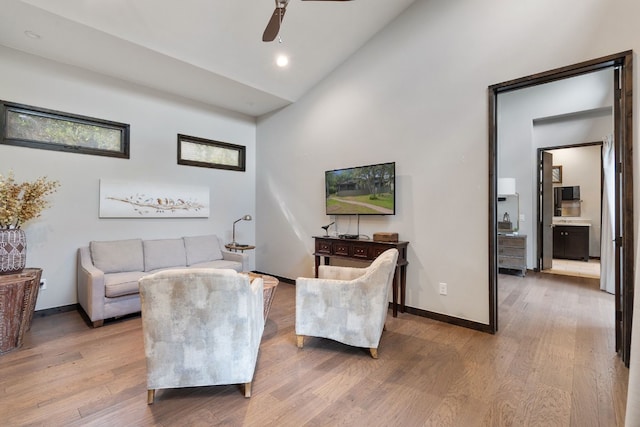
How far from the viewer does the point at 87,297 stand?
3.31m

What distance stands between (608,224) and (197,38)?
19.8 ft

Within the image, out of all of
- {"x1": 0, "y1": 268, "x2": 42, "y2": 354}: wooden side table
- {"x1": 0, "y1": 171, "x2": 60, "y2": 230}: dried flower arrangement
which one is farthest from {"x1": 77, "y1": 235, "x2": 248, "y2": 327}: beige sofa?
{"x1": 0, "y1": 171, "x2": 60, "y2": 230}: dried flower arrangement

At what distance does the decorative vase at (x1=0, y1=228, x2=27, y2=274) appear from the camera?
287 centimetres

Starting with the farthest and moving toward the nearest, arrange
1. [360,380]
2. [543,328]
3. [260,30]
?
1. [260,30]
2. [543,328]
3. [360,380]

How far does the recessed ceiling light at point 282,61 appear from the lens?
4005mm

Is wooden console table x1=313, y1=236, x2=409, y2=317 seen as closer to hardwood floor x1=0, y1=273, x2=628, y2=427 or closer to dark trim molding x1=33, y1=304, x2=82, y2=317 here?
hardwood floor x1=0, y1=273, x2=628, y2=427

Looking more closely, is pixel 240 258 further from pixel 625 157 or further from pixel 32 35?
pixel 625 157

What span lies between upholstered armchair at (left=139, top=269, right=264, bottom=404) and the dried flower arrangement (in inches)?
89.3

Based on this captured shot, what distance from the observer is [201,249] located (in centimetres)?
459

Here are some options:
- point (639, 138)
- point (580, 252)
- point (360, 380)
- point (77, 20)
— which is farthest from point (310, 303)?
point (580, 252)

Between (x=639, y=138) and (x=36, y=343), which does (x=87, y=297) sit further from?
(x=639, y=138)

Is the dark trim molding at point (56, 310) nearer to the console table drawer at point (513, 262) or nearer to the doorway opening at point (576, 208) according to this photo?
the console table drawer at point (513, 262)

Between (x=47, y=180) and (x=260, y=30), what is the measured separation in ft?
9.91

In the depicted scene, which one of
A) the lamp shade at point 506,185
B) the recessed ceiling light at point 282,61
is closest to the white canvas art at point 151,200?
the recessed ceiling light at point 282,61
